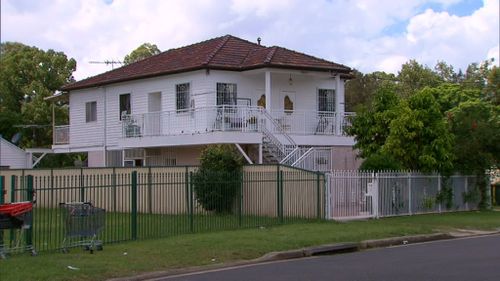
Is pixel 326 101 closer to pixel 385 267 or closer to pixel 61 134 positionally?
pixel 61 134

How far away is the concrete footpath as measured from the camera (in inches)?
523

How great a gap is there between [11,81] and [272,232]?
38.3 meters

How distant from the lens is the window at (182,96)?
31.0 metres

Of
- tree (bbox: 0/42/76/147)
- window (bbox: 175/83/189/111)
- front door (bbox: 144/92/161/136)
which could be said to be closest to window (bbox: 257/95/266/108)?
window (bbox: 175/83/189/111)

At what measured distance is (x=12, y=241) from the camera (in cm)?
1470

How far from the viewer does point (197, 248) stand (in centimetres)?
1560

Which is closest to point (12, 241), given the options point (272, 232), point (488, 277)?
point (272, 232)

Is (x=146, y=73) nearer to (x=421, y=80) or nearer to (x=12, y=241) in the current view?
(x=12, y=241)

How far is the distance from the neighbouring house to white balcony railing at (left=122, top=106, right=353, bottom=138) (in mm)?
43

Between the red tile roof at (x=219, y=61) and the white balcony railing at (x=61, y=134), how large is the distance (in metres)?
2.67

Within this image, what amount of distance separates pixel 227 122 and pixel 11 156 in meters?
22.0

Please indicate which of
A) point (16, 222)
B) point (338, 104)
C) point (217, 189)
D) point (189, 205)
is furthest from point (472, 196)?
point (16, 222)

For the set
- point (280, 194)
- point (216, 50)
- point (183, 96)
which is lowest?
point (280, 194)

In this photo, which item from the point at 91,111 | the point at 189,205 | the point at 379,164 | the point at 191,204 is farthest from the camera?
the point at 91,111
